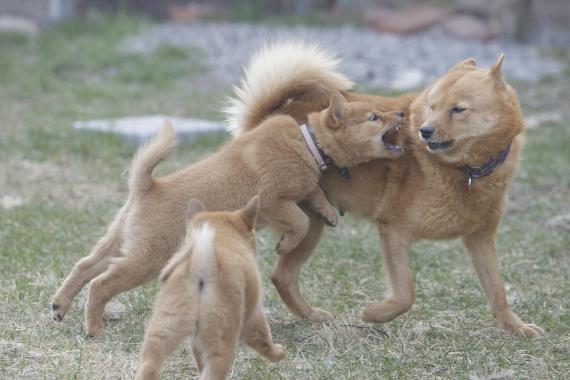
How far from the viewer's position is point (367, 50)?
12477 millimetres

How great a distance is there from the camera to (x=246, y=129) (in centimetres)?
497

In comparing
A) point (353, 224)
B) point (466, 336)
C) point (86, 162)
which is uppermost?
point (466, 336)

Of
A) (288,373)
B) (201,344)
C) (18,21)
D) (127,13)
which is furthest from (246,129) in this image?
(127,13)

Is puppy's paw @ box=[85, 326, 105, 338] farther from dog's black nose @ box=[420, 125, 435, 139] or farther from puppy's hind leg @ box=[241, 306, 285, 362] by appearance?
dog's black nose @ box=[420, 125, 435, 139]

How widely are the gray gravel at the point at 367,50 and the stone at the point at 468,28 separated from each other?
0.19 metres

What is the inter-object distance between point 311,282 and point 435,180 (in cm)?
109

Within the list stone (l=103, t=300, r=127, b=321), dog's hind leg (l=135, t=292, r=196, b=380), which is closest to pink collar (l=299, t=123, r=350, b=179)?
stone (l=103, t=300, r=127, b=321)

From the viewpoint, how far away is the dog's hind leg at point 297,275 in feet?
15.5

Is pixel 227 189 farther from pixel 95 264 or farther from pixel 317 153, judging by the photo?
pixel 95 264

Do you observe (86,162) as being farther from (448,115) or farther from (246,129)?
(448,115)

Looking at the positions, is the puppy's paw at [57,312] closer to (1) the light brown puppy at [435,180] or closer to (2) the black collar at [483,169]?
(1) the light brown puppy at [435,180]

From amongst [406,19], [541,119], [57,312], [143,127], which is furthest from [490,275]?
[406,19]

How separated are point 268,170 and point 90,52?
8370mm

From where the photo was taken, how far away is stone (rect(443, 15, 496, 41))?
533 inches
